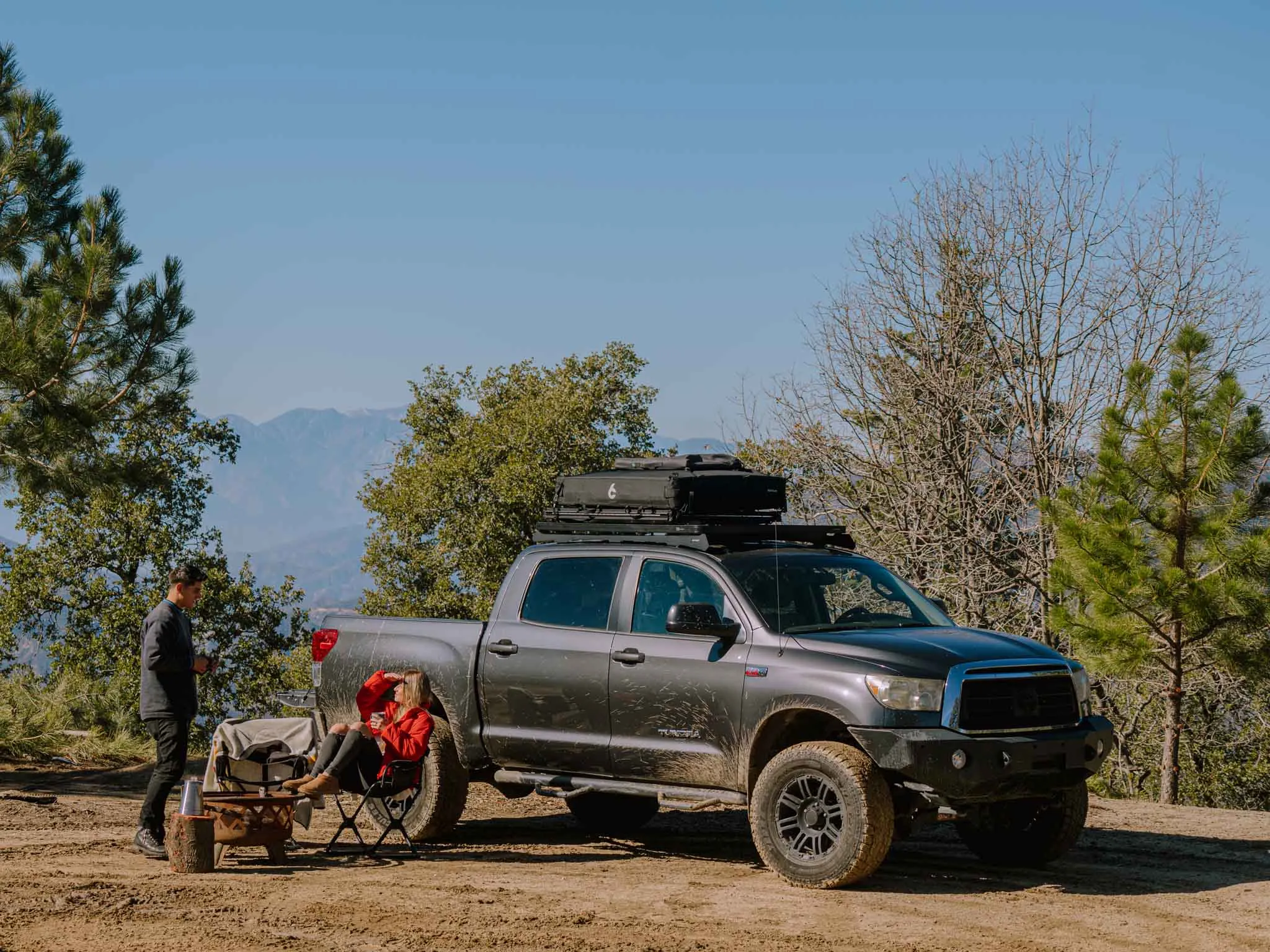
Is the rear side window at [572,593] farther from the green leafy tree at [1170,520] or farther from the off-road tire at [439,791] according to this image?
the green leafy tree at [1170,520]

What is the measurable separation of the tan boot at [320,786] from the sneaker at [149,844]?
943mm

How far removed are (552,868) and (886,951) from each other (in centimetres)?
286

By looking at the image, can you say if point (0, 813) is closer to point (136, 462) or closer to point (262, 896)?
point (262, 896)

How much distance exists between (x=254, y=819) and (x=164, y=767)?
30.9 inches

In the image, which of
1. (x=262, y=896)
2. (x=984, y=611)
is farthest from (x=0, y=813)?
(x=984, y=611)

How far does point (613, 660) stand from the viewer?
8.97 m

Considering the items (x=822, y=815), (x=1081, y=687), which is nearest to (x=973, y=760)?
(x=822, y=815)

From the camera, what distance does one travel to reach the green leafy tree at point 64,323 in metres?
14.9

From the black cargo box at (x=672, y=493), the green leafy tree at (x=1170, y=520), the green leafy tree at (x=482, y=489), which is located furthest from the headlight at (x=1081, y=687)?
the green leafy tree at (x=482, y=489)

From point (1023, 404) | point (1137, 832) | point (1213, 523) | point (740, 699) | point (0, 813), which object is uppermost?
point (1023, 404)

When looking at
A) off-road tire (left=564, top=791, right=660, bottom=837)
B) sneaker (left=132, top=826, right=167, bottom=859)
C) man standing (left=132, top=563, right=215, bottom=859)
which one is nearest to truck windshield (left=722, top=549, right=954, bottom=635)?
off-road tire (left=564, top=791, right=660, bottom=837)

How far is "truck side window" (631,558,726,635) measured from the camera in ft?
29.3

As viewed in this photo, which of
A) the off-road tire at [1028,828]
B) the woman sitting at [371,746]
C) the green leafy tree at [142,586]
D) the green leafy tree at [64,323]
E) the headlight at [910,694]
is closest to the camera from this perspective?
the headlight at [910,694]

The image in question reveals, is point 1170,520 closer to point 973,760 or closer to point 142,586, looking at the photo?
point 973,760
